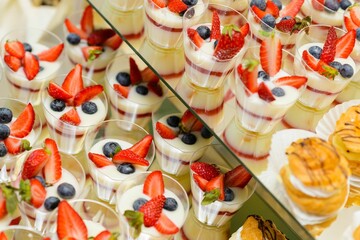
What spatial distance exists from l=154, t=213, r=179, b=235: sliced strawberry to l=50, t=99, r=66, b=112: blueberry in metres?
0.61

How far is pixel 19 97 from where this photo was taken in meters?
2.50

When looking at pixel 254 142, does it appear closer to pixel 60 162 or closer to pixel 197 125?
pixel 197 125

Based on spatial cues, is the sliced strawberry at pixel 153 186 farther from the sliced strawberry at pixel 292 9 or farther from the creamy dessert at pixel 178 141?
the sliced strawberry at pixel 292 9

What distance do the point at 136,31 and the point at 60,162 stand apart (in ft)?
2.15

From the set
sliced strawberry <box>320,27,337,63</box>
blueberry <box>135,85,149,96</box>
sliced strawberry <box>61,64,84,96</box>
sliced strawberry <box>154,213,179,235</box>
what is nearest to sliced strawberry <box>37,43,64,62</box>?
sliced strawberry <box>61,64,84,96</box>

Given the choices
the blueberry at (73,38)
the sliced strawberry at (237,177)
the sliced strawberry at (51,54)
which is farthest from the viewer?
the blueberry at (73,38)

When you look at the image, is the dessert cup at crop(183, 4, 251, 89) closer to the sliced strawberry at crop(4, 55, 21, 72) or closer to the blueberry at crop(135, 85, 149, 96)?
the blueberry at crop(135, 85, 149, 96)

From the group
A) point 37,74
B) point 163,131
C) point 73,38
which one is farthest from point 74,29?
point 163,131

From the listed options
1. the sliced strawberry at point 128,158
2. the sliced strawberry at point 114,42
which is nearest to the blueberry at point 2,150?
the sliced strawberry at point 128,158

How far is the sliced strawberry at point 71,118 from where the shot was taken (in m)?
2.27

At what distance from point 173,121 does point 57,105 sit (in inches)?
16.5

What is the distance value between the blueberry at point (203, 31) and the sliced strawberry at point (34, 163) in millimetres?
619

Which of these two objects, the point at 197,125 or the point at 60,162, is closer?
the point at 60,162

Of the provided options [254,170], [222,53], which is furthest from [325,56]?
[254,170]
